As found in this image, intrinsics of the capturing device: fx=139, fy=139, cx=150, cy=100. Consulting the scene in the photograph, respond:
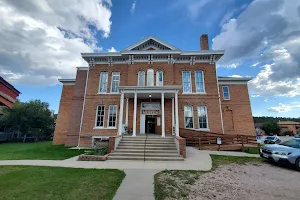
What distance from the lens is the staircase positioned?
27.2ft

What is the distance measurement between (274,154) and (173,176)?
19.7 feet

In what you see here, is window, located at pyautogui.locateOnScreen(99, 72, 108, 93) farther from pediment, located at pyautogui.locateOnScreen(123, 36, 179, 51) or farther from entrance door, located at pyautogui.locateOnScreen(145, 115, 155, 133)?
entrance door, located at pyautogui.locateOnScreen(145, 115, 155, 133)

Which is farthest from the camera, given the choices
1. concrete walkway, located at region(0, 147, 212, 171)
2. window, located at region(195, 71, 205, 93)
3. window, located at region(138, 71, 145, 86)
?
window, located at region(195, 71, 205, 93)

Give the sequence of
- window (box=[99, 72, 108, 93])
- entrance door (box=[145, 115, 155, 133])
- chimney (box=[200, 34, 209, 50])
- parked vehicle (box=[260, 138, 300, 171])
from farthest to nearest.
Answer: chimney (box=[200, 34, 209, 50]) < window (box=[99, 72, 108, 93]) < entrance door (box=[145, 115, 155, 133]) < parked vehicle (box=[260, 138, 300, 171])

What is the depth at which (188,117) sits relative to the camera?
562 inches

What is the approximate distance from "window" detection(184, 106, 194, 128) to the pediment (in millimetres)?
6573

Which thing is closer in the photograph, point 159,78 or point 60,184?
point 60,184

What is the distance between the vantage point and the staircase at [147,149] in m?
8.30

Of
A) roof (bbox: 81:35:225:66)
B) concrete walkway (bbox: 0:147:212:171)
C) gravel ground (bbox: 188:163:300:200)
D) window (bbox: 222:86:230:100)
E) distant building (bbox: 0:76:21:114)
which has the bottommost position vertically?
gravel ground (bbox: 188:163:300:200)

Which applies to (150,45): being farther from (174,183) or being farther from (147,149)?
(174,183)

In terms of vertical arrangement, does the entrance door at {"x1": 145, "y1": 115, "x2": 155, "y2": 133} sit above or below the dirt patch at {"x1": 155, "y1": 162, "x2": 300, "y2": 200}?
above

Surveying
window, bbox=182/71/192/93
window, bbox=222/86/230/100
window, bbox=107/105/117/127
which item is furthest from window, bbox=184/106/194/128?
window, bbox=107/105/117/127

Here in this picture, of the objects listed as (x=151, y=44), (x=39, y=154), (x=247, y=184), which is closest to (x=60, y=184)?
(x=247, y=184)

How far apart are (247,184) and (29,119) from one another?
31971mm
